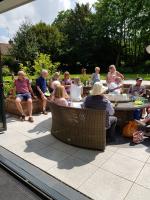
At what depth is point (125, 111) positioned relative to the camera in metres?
4.23

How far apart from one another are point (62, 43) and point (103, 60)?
474cm

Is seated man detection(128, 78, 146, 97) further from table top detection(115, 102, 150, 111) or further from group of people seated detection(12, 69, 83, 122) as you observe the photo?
group of people seated detection(12, 69, 83, 122)

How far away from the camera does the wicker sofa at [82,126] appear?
3195 mm

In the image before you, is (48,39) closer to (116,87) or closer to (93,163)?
(116,87)

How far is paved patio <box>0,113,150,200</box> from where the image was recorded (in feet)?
8.14

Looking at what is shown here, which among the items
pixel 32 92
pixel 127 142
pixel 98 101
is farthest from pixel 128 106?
pixel 32 92

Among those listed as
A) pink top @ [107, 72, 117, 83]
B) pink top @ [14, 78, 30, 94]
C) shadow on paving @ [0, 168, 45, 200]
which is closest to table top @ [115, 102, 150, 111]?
pink top @ [107, 72, 117, 83]

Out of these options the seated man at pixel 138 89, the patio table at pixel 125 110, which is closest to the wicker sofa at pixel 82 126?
the patio table at pixel 125 110

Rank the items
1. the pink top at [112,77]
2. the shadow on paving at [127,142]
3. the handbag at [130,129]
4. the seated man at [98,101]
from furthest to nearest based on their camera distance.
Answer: the pink top at [112,77] < the handbag at [130,129] < the shadow on paving at [127,142] < the seated man at [98,101]

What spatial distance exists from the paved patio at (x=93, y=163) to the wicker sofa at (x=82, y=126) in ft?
0.41

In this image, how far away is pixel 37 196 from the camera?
243cm

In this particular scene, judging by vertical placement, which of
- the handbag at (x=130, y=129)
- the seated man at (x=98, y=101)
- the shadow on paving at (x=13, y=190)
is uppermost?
the seated man at (x=98, y=101)

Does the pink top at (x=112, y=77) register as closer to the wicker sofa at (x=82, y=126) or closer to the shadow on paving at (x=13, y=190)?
the wicker sofa at (x=82, y=126)

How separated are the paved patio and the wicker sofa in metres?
0.13
